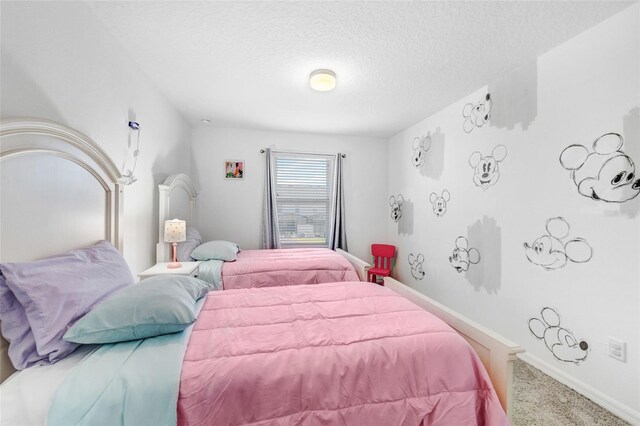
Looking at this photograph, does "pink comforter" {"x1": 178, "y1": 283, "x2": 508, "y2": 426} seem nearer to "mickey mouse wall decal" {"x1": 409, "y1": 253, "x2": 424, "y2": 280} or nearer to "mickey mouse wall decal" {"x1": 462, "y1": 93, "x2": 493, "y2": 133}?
"mickey mouse wall decal" {"x1": 462, "y1": 93, "x2": 493, "y2": 133}

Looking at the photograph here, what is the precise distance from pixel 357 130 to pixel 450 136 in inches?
55.2

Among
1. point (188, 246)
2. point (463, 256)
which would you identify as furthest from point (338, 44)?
point (188, 246)

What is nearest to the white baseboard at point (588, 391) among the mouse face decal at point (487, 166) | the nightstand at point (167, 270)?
the mouse face decal at point (487, 166)

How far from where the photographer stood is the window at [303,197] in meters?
4.19

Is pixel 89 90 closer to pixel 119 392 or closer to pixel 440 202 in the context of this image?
pixel 119 392

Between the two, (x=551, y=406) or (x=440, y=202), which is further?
(x=440, y=202)

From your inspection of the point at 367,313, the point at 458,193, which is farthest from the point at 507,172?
the point at 367,313

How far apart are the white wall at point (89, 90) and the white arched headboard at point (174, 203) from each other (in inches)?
2.8

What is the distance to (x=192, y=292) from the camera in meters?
1.58

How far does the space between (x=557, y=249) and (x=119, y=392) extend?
2658mm

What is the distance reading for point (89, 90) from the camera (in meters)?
1.60

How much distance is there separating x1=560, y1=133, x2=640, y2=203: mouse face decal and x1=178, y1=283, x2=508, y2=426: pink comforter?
1414 millimetres

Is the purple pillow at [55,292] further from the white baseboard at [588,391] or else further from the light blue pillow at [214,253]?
the white baseboard at [588,391]

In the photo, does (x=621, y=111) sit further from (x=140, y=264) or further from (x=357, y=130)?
(x=140, y=264)
